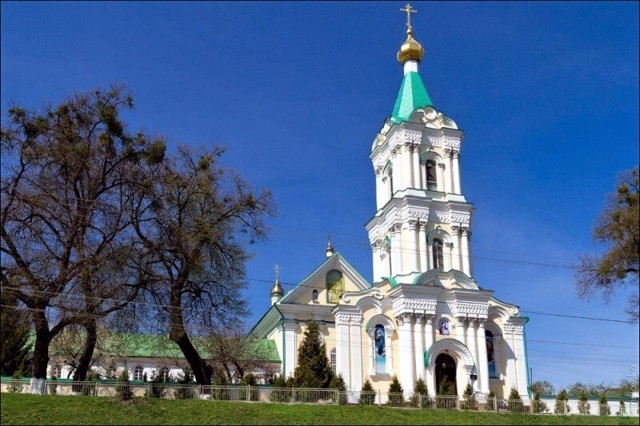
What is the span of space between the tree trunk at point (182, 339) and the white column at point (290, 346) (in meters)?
10.1

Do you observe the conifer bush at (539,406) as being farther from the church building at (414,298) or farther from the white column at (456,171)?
the white column at (456,171)

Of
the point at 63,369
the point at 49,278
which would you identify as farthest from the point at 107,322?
the point at 63,369

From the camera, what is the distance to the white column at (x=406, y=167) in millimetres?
45250

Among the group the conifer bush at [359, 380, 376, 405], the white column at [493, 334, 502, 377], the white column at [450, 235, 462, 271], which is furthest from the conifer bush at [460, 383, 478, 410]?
the white column at [450, 235, 462, 271]

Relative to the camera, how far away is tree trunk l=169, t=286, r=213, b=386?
102 ft

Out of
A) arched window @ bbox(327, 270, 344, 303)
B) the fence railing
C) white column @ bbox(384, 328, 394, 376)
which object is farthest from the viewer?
arched window @ bbox(327, 270, 344, 303)

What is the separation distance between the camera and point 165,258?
31.7 m

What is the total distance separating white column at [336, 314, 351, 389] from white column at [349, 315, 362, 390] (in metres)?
0.25

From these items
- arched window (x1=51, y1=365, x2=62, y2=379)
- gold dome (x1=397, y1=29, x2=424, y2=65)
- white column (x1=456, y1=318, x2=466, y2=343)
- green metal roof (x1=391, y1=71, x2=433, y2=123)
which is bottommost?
arched window (x1=51, y1=365, x2=62, y2=379)

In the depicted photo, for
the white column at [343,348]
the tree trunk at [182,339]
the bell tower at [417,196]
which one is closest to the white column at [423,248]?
the bell tower at [417,196]

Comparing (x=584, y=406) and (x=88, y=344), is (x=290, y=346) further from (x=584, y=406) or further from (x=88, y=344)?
(x=584, y=406)

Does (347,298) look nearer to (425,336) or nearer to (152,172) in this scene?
(425,336)

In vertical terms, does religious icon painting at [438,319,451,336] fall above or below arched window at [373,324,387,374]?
above

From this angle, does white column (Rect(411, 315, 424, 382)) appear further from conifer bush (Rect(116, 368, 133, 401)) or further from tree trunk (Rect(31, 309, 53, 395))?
tree trunk (Rect(31, 309, 53, 395))
